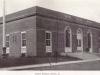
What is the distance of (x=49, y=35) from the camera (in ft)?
37.1

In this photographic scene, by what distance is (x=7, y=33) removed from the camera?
12.3 meters

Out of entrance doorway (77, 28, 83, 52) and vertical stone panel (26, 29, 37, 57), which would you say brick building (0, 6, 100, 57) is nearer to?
vertical stone panel (26, 29, 37, 57)

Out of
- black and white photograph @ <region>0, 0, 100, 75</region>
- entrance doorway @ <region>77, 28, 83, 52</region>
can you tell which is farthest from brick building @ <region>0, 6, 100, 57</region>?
entrance doorway @ <region>77, 28, 83, 52</region>

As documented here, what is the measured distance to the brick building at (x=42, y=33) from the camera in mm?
10719

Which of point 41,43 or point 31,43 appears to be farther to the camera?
point 31,43

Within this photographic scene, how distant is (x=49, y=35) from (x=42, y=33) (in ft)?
1.93

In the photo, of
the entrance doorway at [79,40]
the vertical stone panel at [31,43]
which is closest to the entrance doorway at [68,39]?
the entrance doorway at [79,40]

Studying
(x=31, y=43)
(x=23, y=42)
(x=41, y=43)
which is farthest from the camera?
(x=23, y=42)

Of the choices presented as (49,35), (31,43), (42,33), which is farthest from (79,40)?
(31,43)

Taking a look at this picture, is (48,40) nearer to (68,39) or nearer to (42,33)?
(42,33)

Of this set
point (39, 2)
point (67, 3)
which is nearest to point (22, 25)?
point (39, 2)

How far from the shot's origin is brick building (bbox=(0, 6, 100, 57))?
10719 mm

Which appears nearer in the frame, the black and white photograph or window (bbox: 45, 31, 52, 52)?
the black and white photograph

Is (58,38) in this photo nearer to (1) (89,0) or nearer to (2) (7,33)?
(2) (7,33)
